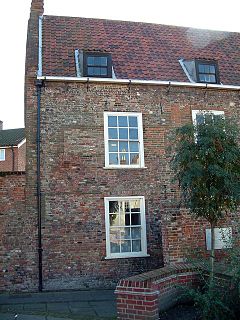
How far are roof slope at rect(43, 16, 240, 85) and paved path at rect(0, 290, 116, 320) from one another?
782 centimetres

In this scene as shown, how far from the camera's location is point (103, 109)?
44.9 feet

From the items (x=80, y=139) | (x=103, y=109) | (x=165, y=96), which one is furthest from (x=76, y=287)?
(x=165, y=96)

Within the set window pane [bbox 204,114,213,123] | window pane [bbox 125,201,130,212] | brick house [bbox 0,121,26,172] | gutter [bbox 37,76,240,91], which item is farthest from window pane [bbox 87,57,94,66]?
brick house [bbox 0,121,26,172]

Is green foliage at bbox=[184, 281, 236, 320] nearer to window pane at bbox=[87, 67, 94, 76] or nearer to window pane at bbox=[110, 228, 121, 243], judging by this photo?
window pane at bbox=[110, 228, 121, 243]

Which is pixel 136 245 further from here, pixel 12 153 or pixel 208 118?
pixel 12 153

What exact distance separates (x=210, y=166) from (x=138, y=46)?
980 cm

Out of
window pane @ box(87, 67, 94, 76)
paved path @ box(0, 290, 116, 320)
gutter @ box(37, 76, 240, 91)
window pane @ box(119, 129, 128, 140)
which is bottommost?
paved path @ box(0, 290, 116, 320)

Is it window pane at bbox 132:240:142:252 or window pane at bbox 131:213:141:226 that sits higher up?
window pane at bbox 131:213:141:226

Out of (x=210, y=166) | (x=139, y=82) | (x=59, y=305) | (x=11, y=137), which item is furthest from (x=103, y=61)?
(x=11, y=137)

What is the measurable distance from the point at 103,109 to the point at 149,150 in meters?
2.30

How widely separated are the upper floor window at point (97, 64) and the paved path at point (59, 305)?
7936mm

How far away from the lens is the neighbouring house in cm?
1229

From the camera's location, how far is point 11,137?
125 feet

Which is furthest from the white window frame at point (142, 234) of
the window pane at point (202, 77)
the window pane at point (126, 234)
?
the window pane at point (202, 77)
